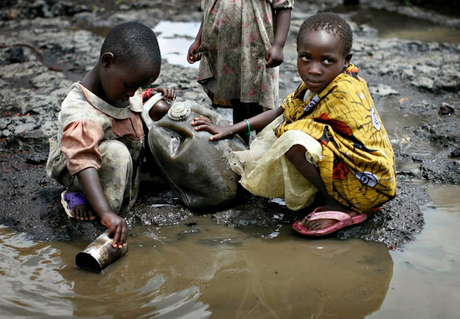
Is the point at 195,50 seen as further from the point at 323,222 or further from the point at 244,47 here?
the point at 323,222

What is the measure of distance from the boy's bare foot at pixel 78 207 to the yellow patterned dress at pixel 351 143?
117 cm

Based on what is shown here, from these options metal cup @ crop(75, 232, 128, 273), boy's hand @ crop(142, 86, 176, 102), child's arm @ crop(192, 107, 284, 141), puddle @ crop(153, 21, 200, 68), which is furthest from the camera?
puddle @ crop(153, 21, 200, 68)

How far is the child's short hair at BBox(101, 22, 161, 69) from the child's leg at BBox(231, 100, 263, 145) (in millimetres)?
959

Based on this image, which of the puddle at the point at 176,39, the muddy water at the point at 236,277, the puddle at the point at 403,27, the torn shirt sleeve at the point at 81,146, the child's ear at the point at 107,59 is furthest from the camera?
the puddle at the point at 403,27

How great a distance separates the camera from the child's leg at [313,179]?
2.44m

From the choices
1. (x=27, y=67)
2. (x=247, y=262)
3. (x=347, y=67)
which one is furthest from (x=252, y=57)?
(x=27, y=67)

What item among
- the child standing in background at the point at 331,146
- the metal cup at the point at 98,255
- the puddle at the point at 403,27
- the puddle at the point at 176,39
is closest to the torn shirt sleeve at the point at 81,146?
the metal cup at the point at 98,255

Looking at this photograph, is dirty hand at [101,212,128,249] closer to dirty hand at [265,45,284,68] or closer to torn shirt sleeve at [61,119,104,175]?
torn shirt sleeve at [61,119,104,175]

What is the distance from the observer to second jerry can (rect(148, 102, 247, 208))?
2.66 m

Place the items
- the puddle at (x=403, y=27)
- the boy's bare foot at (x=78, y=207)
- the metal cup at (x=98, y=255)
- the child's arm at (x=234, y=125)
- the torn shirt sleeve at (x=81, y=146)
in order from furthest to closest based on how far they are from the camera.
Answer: the puddle at (x=403, y=27) → the child's arm at (x=234, y=125) → the boy's bare foot at (x=78, y=207) → the torn shirt sleeve at (x=81, y=146) → the metal cup at (x=98, y=255)

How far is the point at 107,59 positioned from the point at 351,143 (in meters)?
1.29

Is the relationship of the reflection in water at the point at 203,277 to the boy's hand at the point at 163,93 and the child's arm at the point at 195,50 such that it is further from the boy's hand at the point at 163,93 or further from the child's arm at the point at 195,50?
the child's arm at the point at 195,50

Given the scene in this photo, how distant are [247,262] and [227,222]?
38cm

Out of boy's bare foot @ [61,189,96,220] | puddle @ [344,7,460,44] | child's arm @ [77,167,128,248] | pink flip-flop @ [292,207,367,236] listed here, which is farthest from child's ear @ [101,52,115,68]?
puddle @ [344,7,460,44]
